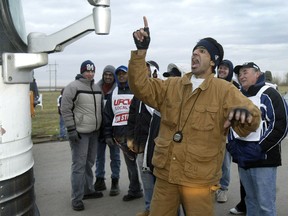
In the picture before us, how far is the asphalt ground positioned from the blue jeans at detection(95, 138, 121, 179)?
0.94 ft

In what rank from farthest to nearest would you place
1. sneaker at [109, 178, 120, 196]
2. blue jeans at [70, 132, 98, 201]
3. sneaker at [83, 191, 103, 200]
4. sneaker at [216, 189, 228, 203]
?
sneaker at [109, 178, 120, 196] < sneaker at [83, 191, 103, 200] < sneaker at [216, 189, 228, 203] < blue jeans at [70, 132, 98, 201]

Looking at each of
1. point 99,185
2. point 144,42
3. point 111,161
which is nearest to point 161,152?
point 144,42

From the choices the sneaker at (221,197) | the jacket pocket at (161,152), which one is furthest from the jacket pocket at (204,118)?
the sneaker at (221,197)

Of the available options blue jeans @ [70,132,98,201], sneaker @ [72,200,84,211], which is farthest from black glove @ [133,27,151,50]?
sneaker @ [72,200,84,211]

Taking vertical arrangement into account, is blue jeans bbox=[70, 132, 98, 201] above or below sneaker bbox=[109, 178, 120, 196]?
above

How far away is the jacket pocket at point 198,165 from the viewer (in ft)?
9.44

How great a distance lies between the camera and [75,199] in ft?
16.1

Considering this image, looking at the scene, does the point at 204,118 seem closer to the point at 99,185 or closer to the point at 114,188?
the point at 114,188

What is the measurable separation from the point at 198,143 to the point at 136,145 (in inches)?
62.6

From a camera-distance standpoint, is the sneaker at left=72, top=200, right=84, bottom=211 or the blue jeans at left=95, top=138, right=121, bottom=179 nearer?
the sneaker at left=72, top=200, right=84, bottom=211

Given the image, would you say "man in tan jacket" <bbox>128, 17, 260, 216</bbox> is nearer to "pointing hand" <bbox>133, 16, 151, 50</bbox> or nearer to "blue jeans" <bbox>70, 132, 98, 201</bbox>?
"pointing hand" <bbox>133, 16, 151, 50</bbox>

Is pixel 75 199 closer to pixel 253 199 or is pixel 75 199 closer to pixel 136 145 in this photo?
pixel 136 145

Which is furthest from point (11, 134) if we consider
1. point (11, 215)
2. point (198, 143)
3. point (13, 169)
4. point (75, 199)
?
point (75, 199)

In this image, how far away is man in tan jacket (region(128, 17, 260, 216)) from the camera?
113 inches
